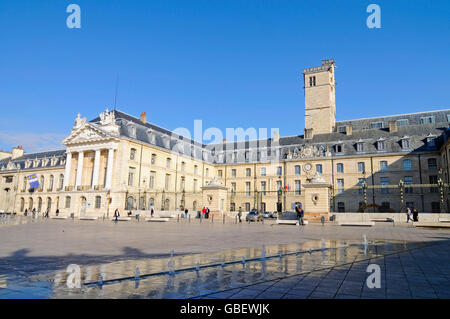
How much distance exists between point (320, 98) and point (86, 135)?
40379mm

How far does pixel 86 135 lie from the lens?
48531 mm

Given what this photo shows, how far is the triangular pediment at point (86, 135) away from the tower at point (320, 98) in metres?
34.1

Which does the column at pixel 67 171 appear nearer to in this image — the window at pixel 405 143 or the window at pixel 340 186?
the window at pixel 340 186

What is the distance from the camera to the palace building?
1686 inches

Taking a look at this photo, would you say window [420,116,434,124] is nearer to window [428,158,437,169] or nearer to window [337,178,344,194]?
window [428,158,437,169]

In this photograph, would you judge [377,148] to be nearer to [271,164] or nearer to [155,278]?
[271,164]

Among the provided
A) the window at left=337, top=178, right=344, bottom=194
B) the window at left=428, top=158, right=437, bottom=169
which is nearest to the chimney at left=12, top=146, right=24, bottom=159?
the window at left=337, top=178, right=344, bottom=194

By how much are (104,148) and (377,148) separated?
38.8 meters

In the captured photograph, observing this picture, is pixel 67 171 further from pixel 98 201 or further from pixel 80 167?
pixel 98 201

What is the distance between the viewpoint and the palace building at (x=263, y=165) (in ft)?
140

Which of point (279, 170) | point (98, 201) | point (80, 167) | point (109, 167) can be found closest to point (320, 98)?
point (279, 170)

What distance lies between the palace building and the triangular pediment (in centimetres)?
16

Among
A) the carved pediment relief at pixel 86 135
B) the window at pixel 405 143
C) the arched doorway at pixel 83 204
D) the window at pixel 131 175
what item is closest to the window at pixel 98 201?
the arched doorway at pixel 83 204

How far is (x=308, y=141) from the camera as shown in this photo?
5319cm
